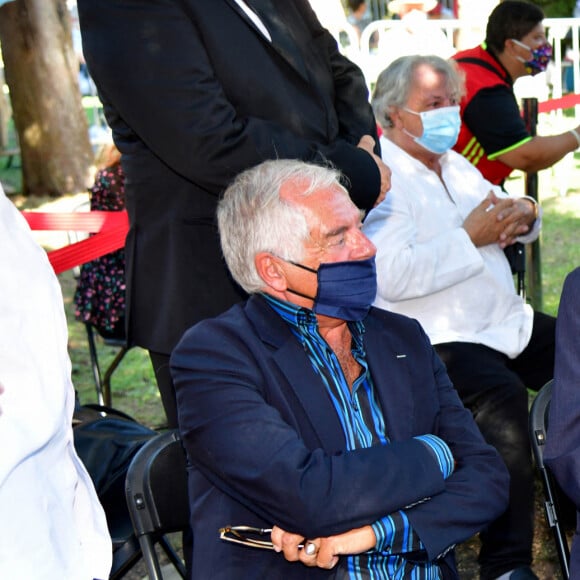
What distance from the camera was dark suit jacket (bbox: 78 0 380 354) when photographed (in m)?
2.69

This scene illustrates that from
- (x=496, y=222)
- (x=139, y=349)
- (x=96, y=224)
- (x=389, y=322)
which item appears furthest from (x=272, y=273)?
(x=139, y=349)

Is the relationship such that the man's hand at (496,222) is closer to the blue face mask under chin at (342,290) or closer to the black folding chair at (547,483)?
the black folding chair at (547,483)

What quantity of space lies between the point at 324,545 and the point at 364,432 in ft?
0.98

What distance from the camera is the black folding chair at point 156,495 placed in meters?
2.50

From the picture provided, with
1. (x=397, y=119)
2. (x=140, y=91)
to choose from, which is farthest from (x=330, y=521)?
(x=397, y=119)

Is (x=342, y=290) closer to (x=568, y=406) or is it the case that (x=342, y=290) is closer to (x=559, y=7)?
(x=568, y=406)

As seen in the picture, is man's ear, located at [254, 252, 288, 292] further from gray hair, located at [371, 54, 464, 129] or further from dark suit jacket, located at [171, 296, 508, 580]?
gray hair, located at [371, 54, 464, 129]

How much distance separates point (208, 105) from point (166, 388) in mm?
894

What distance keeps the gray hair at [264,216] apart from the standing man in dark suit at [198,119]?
310mm

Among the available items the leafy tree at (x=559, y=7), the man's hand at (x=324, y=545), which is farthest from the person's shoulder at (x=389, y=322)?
the leafy tree at (x=559, y=7)

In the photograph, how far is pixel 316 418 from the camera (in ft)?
7.61

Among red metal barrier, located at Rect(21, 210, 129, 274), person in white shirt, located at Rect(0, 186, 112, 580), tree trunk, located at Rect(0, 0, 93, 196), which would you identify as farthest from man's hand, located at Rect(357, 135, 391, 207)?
tree trunk, located at Rect(0, 0, 93, 196)

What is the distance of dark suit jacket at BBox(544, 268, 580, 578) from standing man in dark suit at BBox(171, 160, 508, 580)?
0.16 meters

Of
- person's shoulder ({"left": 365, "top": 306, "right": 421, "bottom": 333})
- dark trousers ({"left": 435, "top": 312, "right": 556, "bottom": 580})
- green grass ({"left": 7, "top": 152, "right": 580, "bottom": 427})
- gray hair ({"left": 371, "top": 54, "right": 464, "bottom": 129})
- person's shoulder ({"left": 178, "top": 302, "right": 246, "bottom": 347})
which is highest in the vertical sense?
gray hair ({"left": 371, "top": 54, "right": 464, "bottom": 129})
